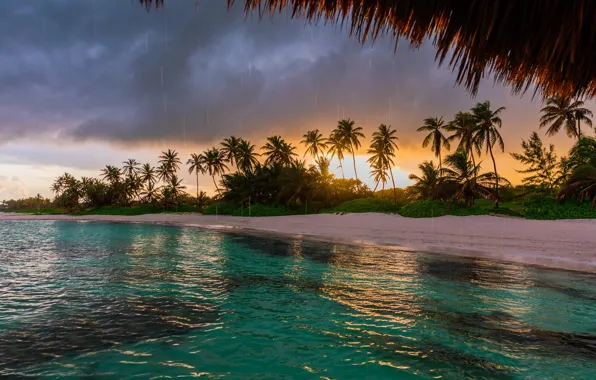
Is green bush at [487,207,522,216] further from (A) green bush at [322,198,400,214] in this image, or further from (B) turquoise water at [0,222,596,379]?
(B) turquoise water at [0,222,596,379]

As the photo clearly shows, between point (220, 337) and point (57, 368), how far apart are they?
215 cm

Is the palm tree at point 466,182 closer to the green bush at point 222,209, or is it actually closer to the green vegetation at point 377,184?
the green vegetation at point 377,184

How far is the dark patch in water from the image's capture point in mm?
4676

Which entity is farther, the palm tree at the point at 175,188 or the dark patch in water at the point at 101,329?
the palm tree at the point at 175,188

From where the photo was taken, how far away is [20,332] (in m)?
5.43

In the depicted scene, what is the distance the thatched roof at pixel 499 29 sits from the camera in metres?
2.52

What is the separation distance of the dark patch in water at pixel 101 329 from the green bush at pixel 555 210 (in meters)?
26.0

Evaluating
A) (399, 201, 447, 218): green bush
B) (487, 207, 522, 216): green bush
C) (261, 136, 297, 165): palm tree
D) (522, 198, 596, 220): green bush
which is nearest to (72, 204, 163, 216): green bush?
(261, 136, 297, 165): palm tree

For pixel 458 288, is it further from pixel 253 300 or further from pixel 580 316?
pixel 253 300

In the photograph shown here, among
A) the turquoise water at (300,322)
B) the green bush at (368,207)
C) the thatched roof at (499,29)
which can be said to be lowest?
the turquoise water at (300,322)

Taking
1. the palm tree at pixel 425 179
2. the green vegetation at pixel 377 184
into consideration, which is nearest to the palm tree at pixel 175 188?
the green vegetation at pixel 377 184

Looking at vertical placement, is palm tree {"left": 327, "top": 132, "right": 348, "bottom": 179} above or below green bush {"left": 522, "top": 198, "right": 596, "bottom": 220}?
above

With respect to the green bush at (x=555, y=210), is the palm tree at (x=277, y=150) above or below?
above

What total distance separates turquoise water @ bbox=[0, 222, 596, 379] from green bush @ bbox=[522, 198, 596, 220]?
53.2 ft
